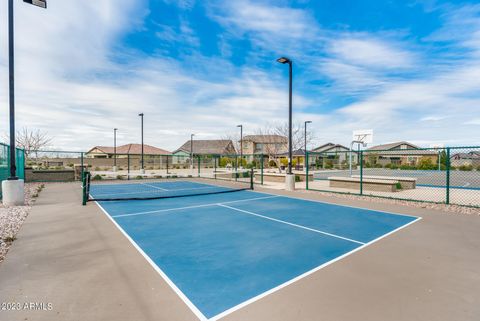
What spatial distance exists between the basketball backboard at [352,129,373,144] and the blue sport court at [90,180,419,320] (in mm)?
18127

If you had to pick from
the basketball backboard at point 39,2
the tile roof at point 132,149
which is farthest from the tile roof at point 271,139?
the tile roof at point 132,149

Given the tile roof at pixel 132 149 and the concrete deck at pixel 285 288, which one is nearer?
the concrete deck at pixel 285 288

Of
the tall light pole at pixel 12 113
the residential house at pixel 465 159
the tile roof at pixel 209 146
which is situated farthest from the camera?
the tile roof at pixel 209 146

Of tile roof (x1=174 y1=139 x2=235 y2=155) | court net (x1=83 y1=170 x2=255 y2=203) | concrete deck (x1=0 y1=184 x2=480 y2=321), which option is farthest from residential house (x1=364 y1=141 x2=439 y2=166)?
tile roof (x1=174 y1=139 x2=235 y2=155)

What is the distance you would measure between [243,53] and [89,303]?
18504 millimetres

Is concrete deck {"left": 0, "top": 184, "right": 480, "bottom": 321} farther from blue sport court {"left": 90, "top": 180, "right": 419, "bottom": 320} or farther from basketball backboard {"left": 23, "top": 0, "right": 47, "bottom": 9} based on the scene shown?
basketball backboard {"left": 23, "top": 0, "right": 47, "bottom": 9}

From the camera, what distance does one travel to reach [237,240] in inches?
227

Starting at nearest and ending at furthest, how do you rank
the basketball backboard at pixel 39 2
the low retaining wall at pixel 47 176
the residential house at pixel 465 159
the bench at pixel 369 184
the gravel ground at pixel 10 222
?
1. the gravel ground at pixel 10 222
2. the basketball backboard at pixel 39 2
3. the bench at pixel 369 184
4. the low retaining wall at pixel 47 176
5. the residential house at pixel 465 159

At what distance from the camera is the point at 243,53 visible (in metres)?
18.8

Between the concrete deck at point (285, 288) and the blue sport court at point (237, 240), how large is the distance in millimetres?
252

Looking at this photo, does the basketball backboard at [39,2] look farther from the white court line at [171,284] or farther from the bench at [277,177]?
the bench at [277,177]

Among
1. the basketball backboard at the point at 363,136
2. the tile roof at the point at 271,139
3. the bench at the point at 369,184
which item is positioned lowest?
the bench at the point at 369,184

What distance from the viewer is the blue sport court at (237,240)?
3672 millimetres

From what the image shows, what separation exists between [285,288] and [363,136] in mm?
25430
